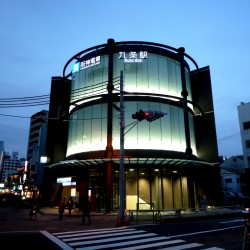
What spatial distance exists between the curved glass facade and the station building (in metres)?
0.11

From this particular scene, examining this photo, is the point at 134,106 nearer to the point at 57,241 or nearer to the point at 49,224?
the point at 49,224

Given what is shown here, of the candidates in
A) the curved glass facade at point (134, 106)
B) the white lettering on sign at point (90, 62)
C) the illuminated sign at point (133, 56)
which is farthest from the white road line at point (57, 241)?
the white lettering on sign at point (90, 62)

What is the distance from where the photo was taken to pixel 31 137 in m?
98.0

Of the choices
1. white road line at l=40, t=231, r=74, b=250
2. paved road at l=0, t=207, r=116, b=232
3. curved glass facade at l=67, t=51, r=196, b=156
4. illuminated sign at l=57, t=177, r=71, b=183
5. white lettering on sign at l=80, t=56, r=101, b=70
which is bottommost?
white road line at l=40, t=231, r=74, b=250

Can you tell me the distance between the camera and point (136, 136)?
29719 mm

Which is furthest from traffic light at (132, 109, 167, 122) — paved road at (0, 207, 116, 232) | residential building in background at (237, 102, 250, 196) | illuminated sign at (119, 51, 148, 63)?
residential building in background at (237, 102, 250, 196)

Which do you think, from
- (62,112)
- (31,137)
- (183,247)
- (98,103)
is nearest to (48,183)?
(62,112)

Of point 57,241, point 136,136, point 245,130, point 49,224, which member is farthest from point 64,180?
point 245,130

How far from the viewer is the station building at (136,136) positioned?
28516mm

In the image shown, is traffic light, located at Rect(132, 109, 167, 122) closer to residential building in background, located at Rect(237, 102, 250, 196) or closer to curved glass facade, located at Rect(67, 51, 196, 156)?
curved glass facade, located at Rect(67, 51, 196, 156)

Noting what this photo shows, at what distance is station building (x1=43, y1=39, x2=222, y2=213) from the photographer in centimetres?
2852

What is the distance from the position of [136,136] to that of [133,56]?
10078 mm

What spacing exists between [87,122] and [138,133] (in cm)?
663

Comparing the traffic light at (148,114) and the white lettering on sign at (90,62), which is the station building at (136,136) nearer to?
the white lettering on sign at (90,62)
